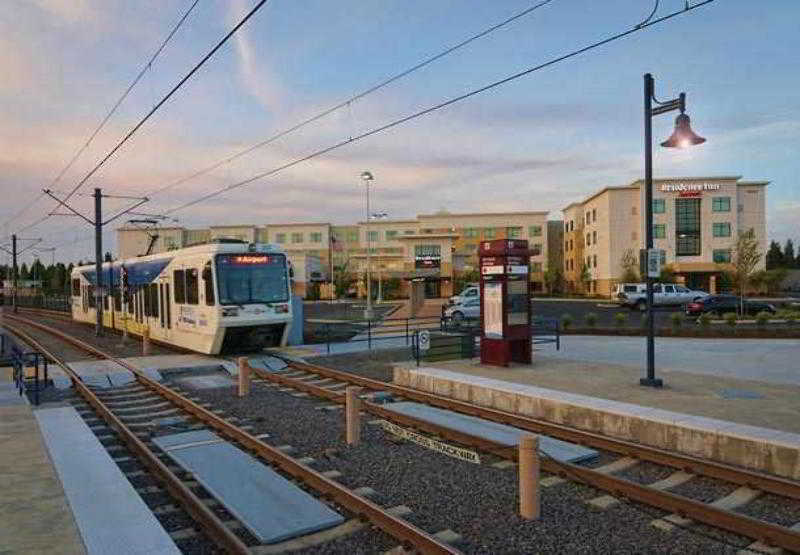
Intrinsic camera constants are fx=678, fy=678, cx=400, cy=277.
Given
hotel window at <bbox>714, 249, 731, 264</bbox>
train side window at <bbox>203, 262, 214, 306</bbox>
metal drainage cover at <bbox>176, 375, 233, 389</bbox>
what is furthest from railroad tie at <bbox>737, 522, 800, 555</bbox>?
hotel window at <bbox>714, 249, 731, 264</bbox>

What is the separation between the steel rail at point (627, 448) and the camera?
7.05 m

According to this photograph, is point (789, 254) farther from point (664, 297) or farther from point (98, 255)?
point (98, 255)

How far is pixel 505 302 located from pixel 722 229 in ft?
205

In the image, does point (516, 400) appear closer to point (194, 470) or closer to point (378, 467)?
point (378, 467)

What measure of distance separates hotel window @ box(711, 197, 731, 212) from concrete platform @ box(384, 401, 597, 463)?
6583 cm

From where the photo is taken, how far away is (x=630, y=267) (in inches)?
2618

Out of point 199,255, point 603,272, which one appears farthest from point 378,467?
point 603,272

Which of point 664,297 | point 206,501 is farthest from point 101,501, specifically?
point 664,297

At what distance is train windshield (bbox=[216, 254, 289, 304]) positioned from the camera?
750 inches

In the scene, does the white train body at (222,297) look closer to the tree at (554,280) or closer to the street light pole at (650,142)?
the street light pole at (650,142)

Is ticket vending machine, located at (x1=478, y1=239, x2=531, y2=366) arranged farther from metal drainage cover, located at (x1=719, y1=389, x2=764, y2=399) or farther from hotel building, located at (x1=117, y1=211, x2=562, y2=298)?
hotel building, located at (x1=117, y1=211, x2=562, y2=298)

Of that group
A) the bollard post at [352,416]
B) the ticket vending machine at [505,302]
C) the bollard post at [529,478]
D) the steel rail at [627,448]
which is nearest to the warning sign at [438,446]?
the bollard post at [352,416]

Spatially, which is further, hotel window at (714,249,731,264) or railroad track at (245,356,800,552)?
hotel window at (714,249,731,264)

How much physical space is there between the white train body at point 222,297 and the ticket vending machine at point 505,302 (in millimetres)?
7128
